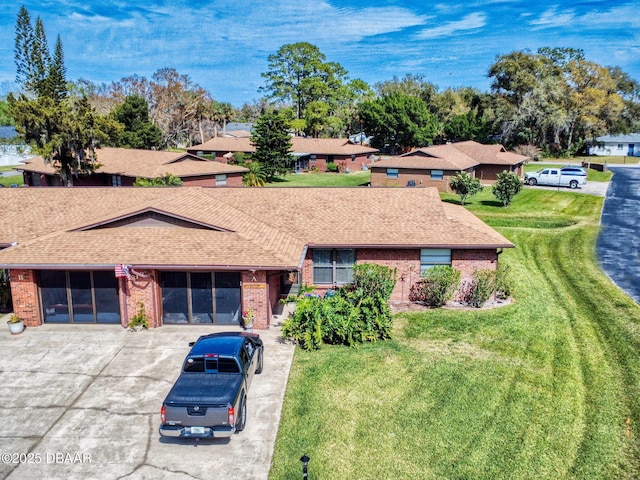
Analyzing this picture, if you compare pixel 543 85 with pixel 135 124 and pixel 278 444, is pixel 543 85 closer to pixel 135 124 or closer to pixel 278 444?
pixel 135 124

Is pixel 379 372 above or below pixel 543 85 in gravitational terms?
below

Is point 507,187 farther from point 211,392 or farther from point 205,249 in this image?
point 211,392

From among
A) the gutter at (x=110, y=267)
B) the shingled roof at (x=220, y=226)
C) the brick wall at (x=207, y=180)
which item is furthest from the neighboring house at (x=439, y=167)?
the gutter at (x=110, y=267)

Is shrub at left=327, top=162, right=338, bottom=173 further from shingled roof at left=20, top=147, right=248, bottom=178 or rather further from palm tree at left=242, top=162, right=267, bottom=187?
shingled roof at left=20, top=147, right=248, bottom=178

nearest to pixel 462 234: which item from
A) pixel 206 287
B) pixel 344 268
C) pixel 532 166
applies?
pixel 344 268

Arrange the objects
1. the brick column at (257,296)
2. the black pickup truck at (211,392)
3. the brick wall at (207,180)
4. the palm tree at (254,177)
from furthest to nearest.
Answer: the palm tree at (254,177), the brick wall at (207,180), the brick column at (257,296), the black pickup truck at (211,392)

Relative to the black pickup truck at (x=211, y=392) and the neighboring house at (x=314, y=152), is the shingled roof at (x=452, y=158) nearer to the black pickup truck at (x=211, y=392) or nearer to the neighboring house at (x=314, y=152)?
the neighboring house at (x=314, y=152)
